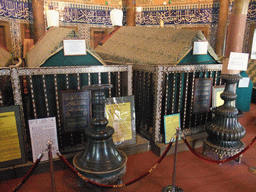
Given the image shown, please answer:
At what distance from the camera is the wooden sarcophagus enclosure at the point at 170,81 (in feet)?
7.86

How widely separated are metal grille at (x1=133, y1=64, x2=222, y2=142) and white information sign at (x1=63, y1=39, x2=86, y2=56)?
86 cm

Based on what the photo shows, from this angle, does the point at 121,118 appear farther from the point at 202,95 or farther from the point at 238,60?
the point at 238,60

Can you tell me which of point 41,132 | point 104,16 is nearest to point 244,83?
point 41,132

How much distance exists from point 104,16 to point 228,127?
25.9 ft

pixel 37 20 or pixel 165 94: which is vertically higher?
pixel 37 20

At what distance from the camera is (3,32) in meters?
6.47

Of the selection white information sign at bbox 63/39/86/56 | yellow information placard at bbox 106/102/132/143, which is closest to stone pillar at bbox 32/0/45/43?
white information sign at bbox 63/39/86/56

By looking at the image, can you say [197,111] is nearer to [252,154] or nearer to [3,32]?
[252,154]

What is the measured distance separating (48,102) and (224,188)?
202 centimetres

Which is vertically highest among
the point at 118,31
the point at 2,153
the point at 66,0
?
the point at 66,0

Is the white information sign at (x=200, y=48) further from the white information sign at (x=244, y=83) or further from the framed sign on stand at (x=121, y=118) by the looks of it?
the white information sign at (x=244, y=83)

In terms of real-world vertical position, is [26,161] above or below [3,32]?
below

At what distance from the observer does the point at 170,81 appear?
2.44m

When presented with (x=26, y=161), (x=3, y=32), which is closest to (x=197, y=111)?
(x=26, y=161)
